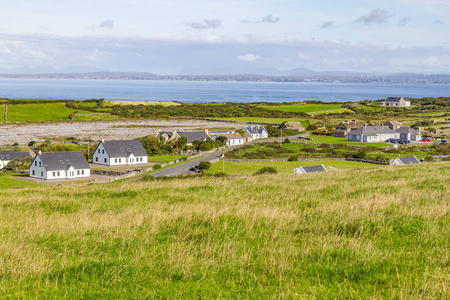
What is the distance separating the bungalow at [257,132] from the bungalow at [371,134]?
22.1 m

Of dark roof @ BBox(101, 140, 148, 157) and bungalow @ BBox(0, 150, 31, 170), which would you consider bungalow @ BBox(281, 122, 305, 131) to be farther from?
bungalow @ BBox(0, 150, 31, 170)

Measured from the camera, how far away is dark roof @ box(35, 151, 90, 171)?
56062 millimetres

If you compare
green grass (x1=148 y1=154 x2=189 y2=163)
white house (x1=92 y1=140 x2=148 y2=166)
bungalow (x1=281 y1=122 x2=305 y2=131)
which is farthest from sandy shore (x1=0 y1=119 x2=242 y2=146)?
white house (x1=92 y1=140 x2=148 y2=166)

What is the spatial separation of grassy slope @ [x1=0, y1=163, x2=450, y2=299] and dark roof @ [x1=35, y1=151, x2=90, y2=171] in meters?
47.7

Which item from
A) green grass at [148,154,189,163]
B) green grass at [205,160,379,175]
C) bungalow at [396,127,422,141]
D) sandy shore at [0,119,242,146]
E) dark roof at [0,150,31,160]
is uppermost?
bungalow at [396,127,422,141]

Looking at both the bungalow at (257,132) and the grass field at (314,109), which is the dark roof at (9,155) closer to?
the bungalow at (257,132)

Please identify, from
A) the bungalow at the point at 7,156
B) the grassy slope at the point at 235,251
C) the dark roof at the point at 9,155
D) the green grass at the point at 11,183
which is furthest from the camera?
the dark roof at the point at 9,155

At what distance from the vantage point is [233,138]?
97.5 meters

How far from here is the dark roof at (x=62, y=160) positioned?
5606cm

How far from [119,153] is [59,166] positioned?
38.9 feet

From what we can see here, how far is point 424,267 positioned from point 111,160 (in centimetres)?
6444

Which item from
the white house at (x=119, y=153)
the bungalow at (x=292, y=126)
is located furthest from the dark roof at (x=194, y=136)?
the bungalow at (x=292, y=126)

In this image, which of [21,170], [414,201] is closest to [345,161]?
[21,170]

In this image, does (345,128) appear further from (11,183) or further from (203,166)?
(11,183)
